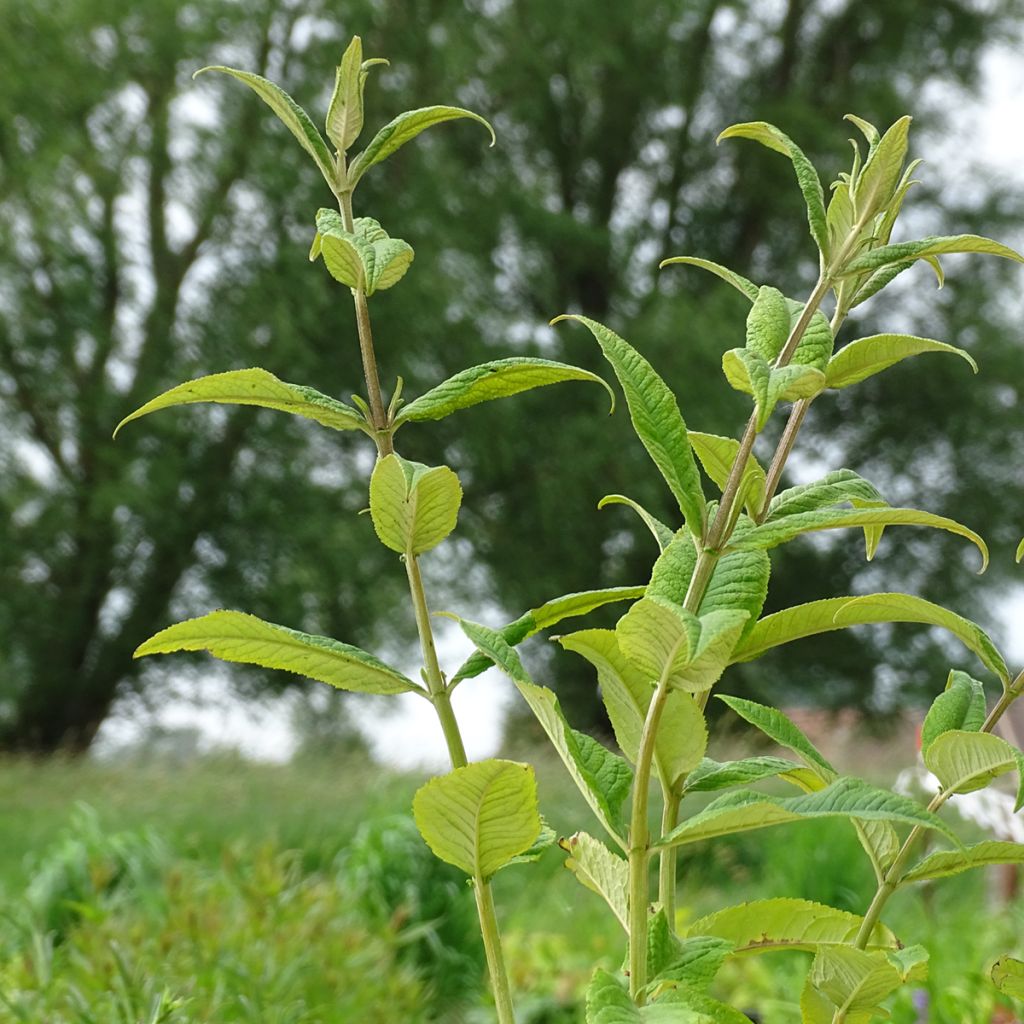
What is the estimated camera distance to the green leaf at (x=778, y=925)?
2.55ft

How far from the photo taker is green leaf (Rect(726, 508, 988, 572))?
2.12ft

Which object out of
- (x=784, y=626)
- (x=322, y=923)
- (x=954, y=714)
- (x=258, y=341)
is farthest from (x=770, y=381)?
(x=258, y=341)

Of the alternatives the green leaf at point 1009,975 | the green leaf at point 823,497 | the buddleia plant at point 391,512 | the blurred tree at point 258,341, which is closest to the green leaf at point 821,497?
the green leaf at point 823,497

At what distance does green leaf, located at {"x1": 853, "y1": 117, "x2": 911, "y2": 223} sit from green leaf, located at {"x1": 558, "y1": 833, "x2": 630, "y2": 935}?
0.41 m

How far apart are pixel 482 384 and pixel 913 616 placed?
289mm

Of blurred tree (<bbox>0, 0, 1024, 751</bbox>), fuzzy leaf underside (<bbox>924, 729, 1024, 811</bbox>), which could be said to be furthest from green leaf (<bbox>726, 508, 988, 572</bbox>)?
blurred tree (<bbox>0, 0, 1024, 751</bbox>)

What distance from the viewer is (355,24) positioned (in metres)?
7.70

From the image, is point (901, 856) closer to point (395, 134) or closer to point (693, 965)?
point (693, 965)

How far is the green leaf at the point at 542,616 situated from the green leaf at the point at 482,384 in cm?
12

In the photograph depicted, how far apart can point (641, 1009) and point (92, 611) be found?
7.68m

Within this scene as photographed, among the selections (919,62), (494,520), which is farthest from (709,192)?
(494,520)

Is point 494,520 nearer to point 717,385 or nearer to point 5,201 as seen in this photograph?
point 717,385

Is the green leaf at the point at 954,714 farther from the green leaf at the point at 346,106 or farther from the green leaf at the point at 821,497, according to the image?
the green leaf at the point at 346,106

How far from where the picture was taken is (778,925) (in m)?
0.78
